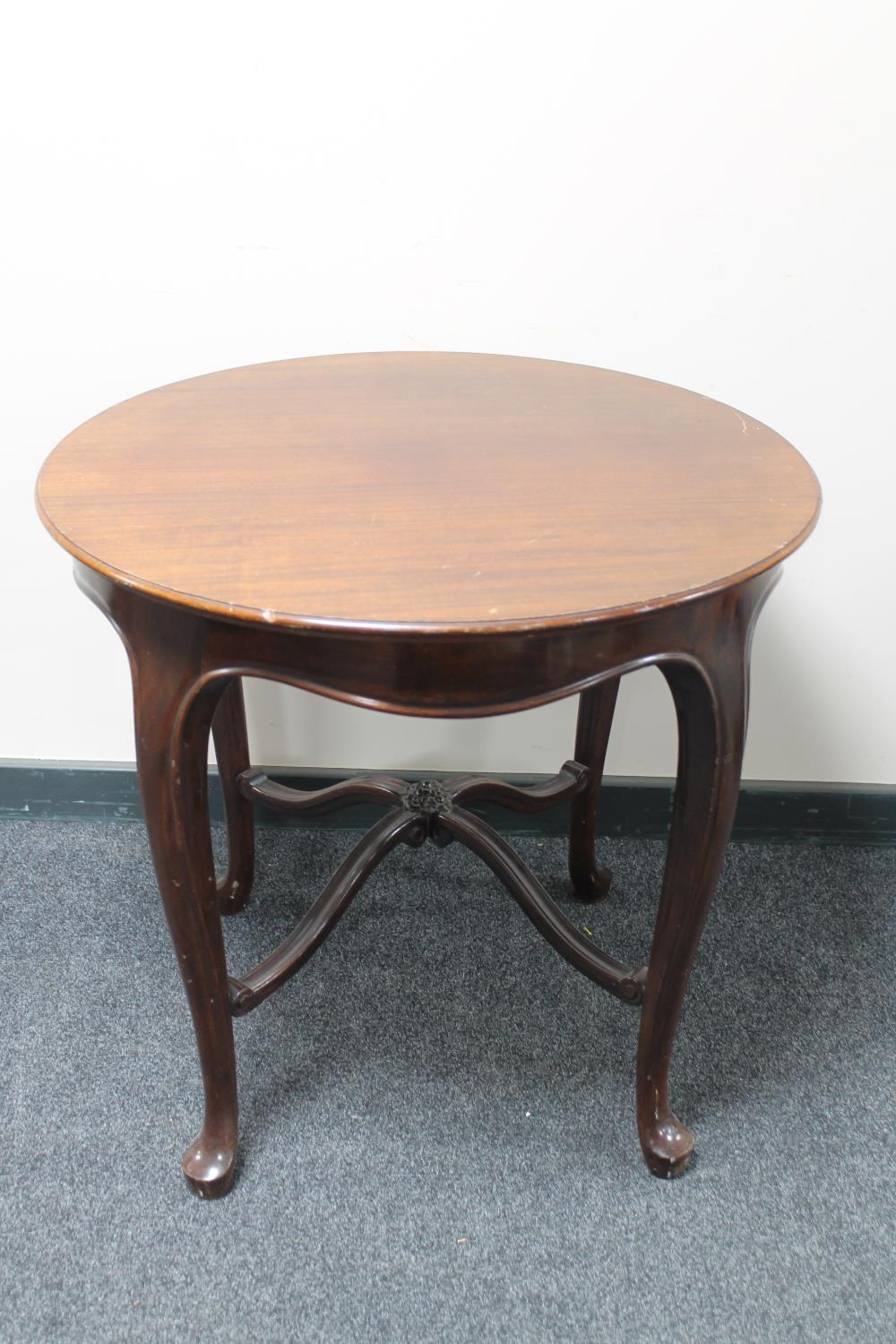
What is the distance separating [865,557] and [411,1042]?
91 centimetres

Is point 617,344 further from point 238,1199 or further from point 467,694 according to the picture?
point 238,1199

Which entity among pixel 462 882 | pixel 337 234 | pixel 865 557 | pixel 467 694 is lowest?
pixel 462 882

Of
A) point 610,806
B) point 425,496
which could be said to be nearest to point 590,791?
point 610,806

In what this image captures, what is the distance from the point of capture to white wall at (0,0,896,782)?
1.21m

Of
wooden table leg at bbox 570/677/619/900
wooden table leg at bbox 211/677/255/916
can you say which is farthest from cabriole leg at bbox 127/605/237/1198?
wooden table leg at bbox 570/677/619/900

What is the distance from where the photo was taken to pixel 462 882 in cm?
157

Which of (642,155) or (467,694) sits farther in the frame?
(642,155)

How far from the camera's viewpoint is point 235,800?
144cm

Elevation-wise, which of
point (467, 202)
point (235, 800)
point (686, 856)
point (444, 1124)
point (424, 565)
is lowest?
point (444, 1124)

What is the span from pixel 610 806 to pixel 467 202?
92cm

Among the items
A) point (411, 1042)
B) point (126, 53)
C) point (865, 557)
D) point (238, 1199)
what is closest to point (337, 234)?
point (126, 53)

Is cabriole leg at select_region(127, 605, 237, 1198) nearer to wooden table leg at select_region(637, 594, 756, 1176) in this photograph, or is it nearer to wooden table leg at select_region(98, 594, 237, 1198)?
wooden table leg at select_region(98, 594, 237, 1198)

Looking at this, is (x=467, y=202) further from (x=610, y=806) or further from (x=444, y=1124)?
(x=444, y=1124)

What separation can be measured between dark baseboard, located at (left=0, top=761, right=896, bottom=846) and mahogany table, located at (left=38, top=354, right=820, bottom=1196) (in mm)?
424
